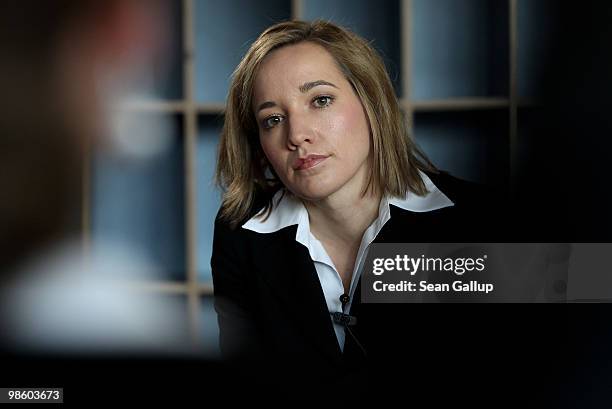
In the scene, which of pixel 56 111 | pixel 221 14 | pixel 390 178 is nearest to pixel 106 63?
pixel 56 111

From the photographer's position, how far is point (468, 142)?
1071 mm

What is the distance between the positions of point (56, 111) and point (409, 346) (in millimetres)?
712

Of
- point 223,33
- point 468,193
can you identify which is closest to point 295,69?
point 468,193

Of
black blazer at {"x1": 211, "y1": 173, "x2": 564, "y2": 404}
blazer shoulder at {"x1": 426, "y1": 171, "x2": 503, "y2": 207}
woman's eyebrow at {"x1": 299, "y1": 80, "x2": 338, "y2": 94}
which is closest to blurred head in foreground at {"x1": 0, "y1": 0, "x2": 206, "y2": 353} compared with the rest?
black blazer at {"x1": 211, "y1": 173, "x2": 564, "y2": 404}

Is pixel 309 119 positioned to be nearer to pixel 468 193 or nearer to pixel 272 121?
pixel 272 121

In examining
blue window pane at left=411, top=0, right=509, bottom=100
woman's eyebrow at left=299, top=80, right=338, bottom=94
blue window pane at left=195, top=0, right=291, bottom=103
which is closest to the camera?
woman's eyebrow at left=299, top=80, right=338, bottom=94

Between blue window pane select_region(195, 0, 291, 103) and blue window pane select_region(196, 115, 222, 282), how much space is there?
0.08 m

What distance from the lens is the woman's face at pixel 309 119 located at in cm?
84

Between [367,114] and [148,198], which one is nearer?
[367,114]

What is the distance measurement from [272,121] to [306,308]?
263 mm

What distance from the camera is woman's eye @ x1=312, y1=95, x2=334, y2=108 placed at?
2.79ft

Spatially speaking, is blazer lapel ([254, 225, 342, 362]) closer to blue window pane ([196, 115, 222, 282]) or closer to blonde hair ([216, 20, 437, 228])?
blonde hair ([216, 20, 437, 228])

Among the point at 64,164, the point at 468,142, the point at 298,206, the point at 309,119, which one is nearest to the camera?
the point at 309,119

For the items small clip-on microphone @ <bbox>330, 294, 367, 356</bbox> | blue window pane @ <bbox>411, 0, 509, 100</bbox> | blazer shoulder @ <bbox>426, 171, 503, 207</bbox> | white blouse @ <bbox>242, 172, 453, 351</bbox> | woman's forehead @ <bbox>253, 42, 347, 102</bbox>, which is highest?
blue window pane @ <bbox>411, 0, 509, 100</bbox>
